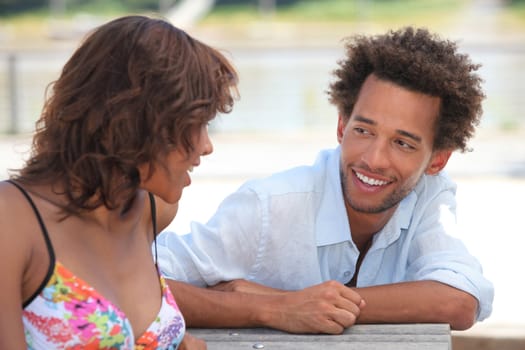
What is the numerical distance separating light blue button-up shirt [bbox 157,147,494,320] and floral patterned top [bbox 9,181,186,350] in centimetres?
84

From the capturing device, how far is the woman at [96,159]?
6.65 feet

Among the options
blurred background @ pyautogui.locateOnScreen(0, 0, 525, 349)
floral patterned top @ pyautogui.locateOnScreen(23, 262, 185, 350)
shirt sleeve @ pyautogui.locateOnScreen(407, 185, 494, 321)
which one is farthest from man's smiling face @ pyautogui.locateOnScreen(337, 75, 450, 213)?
floral patterned top @ pyautogui.locateOnScreen(23, 262, 185, 350)

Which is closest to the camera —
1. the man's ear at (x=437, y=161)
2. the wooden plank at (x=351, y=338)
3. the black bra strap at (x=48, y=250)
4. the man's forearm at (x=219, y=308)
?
the black bra strap at (x=48, y=250)

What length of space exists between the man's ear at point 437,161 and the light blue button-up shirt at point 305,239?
4 cm

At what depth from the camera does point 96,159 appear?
2.07 meters

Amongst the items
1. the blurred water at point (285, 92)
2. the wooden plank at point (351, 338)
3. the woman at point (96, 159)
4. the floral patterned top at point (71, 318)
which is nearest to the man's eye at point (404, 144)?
the wooden plank at point (351, 338)

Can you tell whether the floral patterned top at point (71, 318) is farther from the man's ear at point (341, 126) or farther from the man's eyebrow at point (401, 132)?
the man's ear at point (341, 126)

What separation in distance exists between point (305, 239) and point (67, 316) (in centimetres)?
112

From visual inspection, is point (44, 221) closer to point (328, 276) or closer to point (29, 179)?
point (29, 179)

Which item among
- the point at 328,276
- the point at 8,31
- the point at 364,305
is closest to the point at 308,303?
the point at 364,305

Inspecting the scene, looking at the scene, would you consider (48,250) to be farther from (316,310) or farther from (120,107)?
(316,310)

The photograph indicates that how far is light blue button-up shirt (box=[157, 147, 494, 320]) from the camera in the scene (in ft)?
9.68

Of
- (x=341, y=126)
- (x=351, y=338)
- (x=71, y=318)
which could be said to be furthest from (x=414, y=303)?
(x=71, y=318)

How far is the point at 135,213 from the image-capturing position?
2.39 metres
